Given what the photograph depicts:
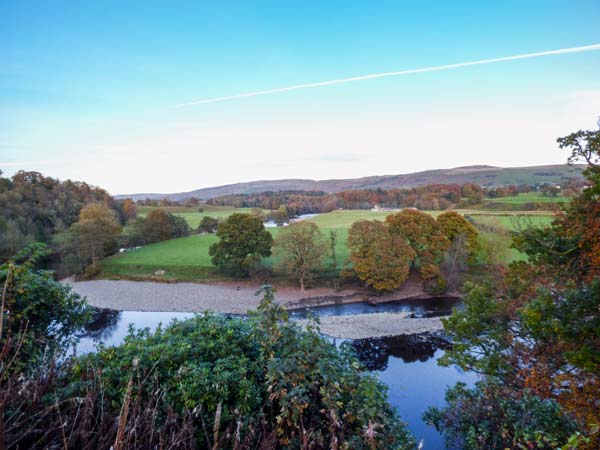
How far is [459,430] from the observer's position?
6.82 m

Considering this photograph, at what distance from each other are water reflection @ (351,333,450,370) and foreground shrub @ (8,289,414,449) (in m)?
11.0

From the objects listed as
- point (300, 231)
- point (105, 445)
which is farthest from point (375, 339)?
point (105, 445)

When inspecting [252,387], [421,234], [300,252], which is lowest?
[300,252]

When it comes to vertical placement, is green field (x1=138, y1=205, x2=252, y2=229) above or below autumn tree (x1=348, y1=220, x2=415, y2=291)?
above

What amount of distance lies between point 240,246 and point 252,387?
84.6 feet

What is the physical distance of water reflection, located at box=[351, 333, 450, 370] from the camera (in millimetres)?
15336

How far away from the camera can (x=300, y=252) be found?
27297 millimetres

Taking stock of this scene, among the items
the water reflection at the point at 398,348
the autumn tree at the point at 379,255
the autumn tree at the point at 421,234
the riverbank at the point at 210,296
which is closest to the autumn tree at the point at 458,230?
the autumn tree at the point at 421,234

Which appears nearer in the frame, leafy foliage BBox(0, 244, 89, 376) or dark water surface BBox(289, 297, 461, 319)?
leafy foliage BBox(0, 244, 89, 376)

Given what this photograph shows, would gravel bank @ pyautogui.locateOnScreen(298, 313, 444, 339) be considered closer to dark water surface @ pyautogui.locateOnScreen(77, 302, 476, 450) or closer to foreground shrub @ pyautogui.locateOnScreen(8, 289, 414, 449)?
dark water surface @ pyautogui.locateOnScreen(77, 302, 476, 450)

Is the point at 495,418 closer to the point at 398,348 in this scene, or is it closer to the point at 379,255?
the point at 398,348

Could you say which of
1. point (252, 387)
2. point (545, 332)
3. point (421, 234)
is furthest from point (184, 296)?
point (545, 332)

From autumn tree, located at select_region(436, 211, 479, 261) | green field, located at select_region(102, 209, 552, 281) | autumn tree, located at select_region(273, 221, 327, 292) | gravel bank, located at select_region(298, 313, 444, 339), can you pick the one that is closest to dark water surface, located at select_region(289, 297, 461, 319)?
gravel bank, located at select_region(298, 313, 444, 339)

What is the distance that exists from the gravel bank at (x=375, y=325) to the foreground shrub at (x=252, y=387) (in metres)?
13.4
